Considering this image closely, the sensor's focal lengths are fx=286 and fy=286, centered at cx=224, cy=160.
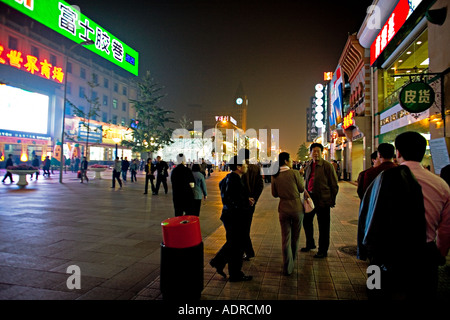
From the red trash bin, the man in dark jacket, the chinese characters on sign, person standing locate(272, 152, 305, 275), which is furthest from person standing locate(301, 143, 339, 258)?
the chinese characters on sign

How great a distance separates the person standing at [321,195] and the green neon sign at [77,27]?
84.4ft

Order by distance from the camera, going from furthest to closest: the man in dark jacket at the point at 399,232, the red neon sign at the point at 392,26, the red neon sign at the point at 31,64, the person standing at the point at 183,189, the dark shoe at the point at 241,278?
1. the red neon sign at the point at 31,64
2. the red neon sign at the point at 392,26
3. the person standing at the point at 183,189
4. the dark shoe at the point at 241,278
5. the man in dark jacket at the point at 399,232

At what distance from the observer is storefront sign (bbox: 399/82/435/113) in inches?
338

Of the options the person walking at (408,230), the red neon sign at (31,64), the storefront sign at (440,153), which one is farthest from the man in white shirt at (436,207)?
the red neon sign at (31,64)

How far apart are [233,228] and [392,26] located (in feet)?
45.7

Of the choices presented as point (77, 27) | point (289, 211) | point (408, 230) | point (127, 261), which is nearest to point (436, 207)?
point (408, 230)

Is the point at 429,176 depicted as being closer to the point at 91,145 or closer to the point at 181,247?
the point at 181,247

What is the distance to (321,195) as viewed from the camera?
5.40 m

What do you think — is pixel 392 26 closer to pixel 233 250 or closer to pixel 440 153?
Answer: pixel 440 153

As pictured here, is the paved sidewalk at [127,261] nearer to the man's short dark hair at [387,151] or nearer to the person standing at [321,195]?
the person standing at [321,195]

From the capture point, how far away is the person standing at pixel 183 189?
673 centimetres

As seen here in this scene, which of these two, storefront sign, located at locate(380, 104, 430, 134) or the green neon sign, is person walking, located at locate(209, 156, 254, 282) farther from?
the green neon sign
